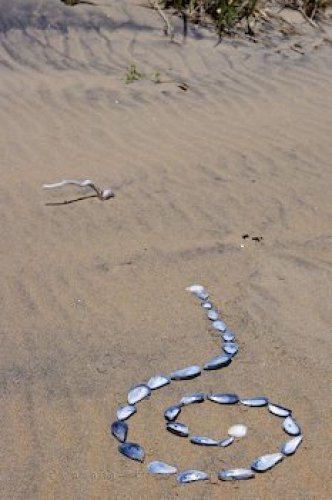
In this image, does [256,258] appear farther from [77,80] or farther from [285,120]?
[77,80]

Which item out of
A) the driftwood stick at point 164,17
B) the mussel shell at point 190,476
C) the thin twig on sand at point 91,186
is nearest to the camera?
the mussel shell at point 190,476

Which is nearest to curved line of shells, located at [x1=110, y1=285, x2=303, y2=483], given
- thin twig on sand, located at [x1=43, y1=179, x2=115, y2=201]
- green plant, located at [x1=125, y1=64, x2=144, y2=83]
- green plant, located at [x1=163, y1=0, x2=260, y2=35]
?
thin twig on sand, located at [x1=43, y1=179, x2=115, y2=201]

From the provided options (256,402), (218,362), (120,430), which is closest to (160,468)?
(120,430)

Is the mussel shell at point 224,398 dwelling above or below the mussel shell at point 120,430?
above

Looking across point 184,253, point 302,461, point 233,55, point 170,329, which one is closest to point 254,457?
point 302,461

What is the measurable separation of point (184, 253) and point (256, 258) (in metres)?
0.31

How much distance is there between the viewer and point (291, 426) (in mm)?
2299

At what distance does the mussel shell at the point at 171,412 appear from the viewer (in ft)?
7.66

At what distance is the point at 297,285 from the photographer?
3115 mm

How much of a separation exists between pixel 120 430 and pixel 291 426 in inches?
20.2

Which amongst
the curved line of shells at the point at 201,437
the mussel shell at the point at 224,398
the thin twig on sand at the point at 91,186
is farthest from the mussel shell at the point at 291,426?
the thin twig on sand at the point at 91,186

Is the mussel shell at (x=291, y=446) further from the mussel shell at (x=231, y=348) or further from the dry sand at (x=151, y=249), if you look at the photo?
the mussel shell at (x=231, y=348)

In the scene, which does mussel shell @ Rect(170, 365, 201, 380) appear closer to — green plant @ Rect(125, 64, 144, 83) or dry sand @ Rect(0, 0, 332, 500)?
dry sand @ Rect(0, 0, 332, 500)

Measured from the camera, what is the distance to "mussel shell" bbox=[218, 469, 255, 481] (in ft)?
6.93
